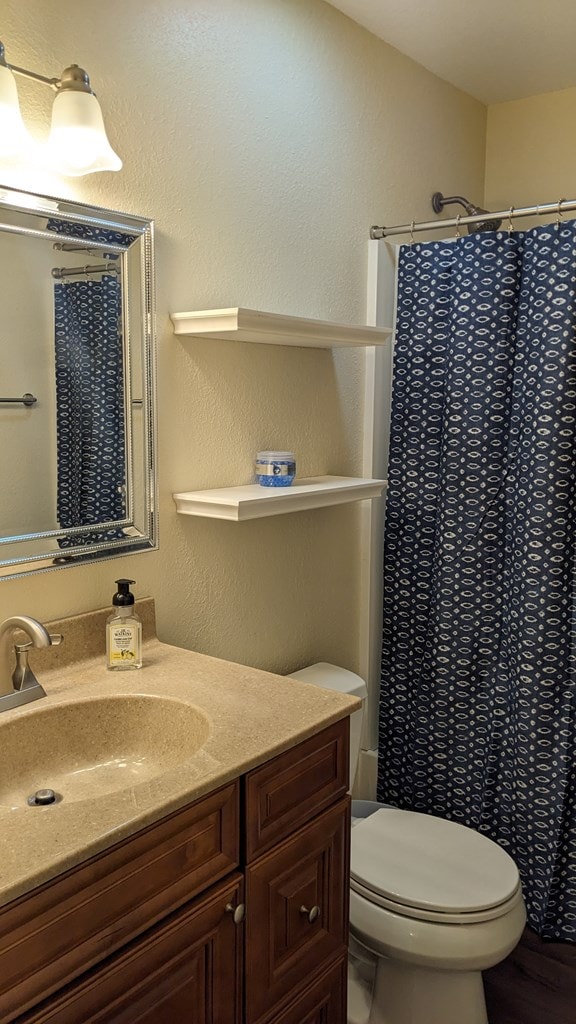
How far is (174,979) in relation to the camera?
45.3 inches

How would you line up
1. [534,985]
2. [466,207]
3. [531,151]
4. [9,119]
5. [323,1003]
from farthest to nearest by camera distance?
[531,151] → [466,207] → [534,985] → [323,1003] → [9,119]

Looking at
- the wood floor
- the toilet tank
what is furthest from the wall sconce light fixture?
the wood floor

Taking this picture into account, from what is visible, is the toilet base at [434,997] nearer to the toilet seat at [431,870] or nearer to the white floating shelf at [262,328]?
the toilet seat at [431,870]

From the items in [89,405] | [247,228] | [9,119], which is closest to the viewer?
[9,119]

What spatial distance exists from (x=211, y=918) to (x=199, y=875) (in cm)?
8

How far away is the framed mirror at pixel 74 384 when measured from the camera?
1.46 m

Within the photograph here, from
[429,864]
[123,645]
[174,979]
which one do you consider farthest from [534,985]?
[123,645]

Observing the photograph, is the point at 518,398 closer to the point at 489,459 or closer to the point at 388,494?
the point at 489,459

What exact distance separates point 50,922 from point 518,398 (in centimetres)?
172

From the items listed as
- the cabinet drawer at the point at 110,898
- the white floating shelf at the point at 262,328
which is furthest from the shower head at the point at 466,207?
the cabinet drawer at the point at 110,898

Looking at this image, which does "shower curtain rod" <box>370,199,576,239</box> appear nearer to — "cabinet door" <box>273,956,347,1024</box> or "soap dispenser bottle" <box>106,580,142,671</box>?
"soap dispenser bottle" <box>106,580,142,671</box>

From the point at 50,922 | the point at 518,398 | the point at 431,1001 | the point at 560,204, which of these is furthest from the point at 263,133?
the point at 431,1001

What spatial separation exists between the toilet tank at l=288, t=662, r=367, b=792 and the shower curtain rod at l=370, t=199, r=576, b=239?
4.06ft

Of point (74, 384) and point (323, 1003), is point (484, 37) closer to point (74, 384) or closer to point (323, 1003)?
point (74, 384)
